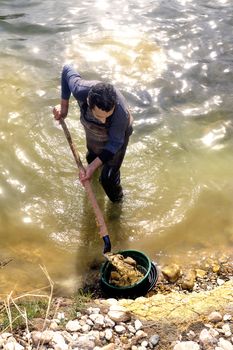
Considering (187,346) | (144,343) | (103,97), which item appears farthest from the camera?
(103,97)

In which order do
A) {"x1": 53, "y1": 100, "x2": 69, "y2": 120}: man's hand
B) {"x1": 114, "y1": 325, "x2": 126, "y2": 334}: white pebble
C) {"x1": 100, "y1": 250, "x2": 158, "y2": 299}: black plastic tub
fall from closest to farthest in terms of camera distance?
1. {"x1": 114, "y1": 325, "x2": 126, "y2": 334}: white pebble
2. {"x1": 100, "y1": 250, "x2": 158, "y2": 299}: black plastic tub
3. {"x1": 53, "y1": 100, "x2": 69, "y2": 120}: man's hand

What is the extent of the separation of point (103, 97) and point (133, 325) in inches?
81.7

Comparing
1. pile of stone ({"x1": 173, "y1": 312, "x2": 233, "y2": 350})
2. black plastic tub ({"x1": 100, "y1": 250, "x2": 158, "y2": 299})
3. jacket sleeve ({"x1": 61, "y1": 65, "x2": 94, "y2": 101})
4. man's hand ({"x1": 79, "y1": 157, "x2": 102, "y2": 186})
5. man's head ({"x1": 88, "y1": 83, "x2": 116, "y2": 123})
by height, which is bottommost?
black plastic tub ({"x1": 100, "y1": 250, "x2": 158, "y2": 299})

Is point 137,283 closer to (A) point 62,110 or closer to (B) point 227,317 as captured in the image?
(B) point 227,317

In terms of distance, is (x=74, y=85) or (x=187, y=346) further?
(x=74, y=85)

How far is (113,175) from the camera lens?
5238 millimetres

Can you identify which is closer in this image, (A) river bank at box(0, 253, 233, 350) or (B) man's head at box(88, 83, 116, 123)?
(A) river bank at box(0, 253, 233, 350)

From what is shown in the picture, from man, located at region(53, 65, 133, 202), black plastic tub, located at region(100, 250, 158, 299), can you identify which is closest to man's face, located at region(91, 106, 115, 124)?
man, located at region(53, 65, 133, 202)

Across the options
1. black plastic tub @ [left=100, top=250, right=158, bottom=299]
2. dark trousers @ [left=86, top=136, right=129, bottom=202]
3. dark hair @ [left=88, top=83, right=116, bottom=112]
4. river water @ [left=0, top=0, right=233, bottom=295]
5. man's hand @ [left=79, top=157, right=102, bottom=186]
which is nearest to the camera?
dark hair @ [left=88, top=83, right=116, bottom=112]

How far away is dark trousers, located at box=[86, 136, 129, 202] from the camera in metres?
4.99

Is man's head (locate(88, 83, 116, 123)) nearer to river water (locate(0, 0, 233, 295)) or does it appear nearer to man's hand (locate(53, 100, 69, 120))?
man's hand (locate(53, 100, 69, 120))

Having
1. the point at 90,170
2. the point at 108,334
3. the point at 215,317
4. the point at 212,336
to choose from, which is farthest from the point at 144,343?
the point at 90,170

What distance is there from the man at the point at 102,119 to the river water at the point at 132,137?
2.48 feet

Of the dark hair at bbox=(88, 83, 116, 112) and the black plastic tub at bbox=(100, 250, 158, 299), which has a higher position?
the dark hair at bbox=(88, 83, 116, 112)
